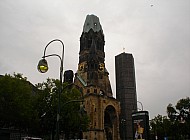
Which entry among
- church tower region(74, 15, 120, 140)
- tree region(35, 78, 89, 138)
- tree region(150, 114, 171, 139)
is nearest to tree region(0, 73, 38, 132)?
tree region(35, 78, 89, 138)

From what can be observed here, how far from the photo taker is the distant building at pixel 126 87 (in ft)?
300

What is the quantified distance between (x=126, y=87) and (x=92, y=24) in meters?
29.9

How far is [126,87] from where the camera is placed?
95.7 m

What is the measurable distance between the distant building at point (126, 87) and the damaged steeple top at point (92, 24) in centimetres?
1547

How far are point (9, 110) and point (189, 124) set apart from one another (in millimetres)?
42832

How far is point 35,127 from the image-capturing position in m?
37.6

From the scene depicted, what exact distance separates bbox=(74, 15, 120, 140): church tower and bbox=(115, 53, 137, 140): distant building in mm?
5311

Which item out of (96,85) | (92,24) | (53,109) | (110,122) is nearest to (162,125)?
(110,122)

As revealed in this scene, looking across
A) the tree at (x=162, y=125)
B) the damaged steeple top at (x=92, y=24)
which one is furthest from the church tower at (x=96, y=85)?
the tree at (x=162, y=125)

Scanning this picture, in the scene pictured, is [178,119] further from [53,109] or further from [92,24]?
[92,24]

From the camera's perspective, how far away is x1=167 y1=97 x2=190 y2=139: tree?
5860cm

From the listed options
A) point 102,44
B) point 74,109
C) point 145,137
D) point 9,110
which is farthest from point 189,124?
point 102,44

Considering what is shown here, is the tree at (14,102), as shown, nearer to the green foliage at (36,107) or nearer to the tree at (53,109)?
the green foliage at (36,107)

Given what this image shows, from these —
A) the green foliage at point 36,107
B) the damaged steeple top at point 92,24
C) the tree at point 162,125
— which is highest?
the damaged steeple top at point 92,24
